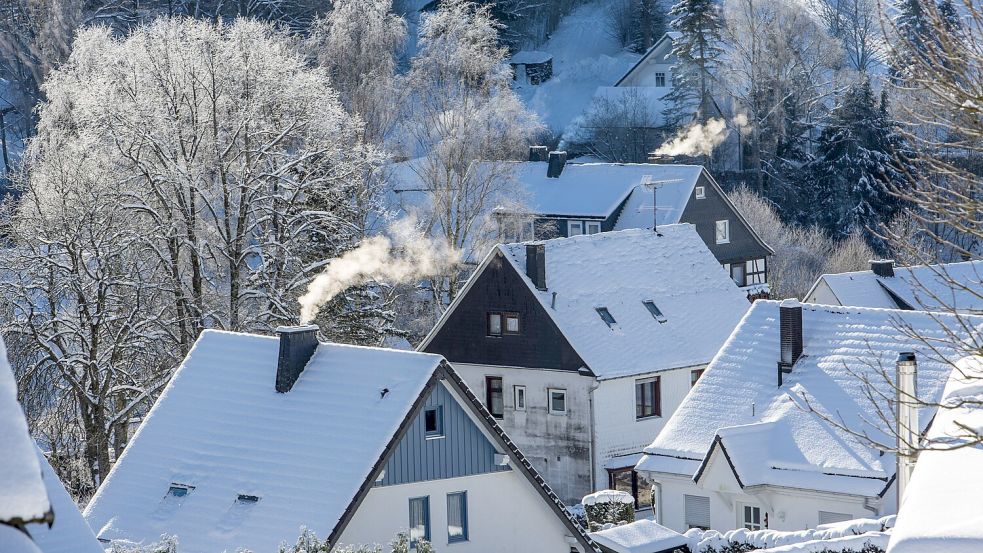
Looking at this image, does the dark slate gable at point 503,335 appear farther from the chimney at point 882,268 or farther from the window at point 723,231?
the window at point 723,231

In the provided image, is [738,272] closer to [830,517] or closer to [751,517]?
[751,517]

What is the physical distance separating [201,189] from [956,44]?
24.3m

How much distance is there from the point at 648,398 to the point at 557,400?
2406 mm

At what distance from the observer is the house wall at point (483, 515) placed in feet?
66.0

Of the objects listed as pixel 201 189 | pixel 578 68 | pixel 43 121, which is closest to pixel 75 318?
pixel 201 189

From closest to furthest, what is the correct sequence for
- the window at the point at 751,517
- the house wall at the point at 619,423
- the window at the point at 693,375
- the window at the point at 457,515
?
the window at the point at 457,515, the window at the point at 751,517, the house wall at the point at 619,423, the window at the point at 693,375

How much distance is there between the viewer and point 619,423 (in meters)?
33.7

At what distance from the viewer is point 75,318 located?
30.9 meters

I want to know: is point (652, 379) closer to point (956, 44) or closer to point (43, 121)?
point (43, 121)

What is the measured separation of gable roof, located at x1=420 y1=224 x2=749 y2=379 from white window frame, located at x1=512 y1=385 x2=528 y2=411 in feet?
6.31

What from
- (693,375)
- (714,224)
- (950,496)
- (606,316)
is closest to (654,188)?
(714,224)

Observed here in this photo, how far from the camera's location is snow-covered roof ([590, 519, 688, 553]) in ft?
69.4

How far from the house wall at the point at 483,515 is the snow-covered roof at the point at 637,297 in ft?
38.9

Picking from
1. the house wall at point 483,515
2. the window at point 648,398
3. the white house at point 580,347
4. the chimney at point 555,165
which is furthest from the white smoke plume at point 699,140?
the house wall at point 483,515
